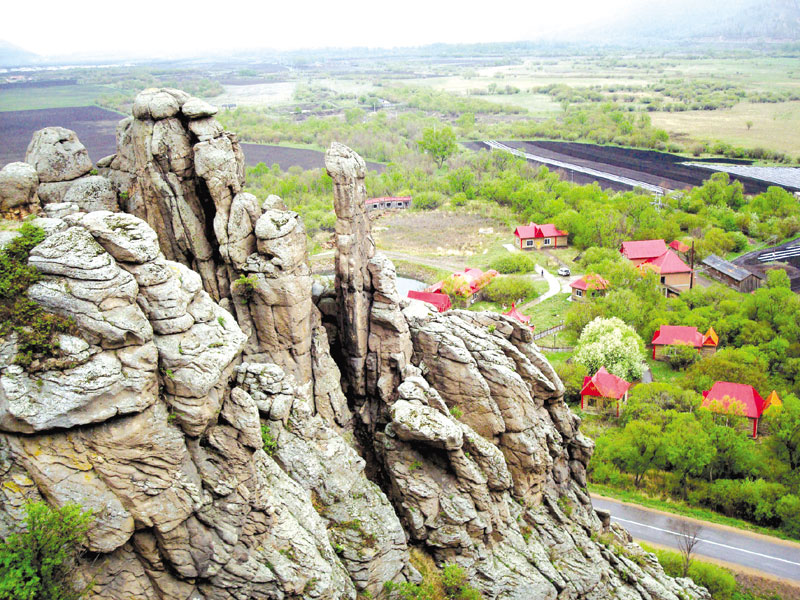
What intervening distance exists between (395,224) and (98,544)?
408 feet

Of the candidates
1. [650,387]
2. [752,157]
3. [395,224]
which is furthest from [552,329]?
[752,157]

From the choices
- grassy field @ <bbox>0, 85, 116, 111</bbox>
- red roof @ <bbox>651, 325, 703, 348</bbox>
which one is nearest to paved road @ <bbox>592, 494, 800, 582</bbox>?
red roof @ <bbox>651, 325, 703, 348</bbox>

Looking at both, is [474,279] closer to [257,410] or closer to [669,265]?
[669,265]

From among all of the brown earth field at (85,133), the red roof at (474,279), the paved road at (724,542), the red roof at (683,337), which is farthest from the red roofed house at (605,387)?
the brown earth field at (85,133)

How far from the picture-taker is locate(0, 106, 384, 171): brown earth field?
59688 millimetres

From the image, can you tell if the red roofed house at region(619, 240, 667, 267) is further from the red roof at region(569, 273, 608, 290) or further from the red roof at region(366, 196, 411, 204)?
the red roof at region(366, 196, 411, 204)

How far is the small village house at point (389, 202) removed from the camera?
5910 inches

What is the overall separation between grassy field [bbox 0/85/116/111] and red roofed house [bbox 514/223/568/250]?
267ft

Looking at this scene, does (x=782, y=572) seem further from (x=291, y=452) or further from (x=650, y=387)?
(x=291, y=452)

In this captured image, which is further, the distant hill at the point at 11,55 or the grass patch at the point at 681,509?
the distant hill at the point at 11,55

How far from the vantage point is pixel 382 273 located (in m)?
31.2

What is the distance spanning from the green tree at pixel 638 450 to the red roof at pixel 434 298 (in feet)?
118

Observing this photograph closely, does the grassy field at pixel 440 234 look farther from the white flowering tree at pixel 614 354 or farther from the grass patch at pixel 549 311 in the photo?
the white flowering tree at pixel 614 354

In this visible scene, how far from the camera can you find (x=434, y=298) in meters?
92.5
